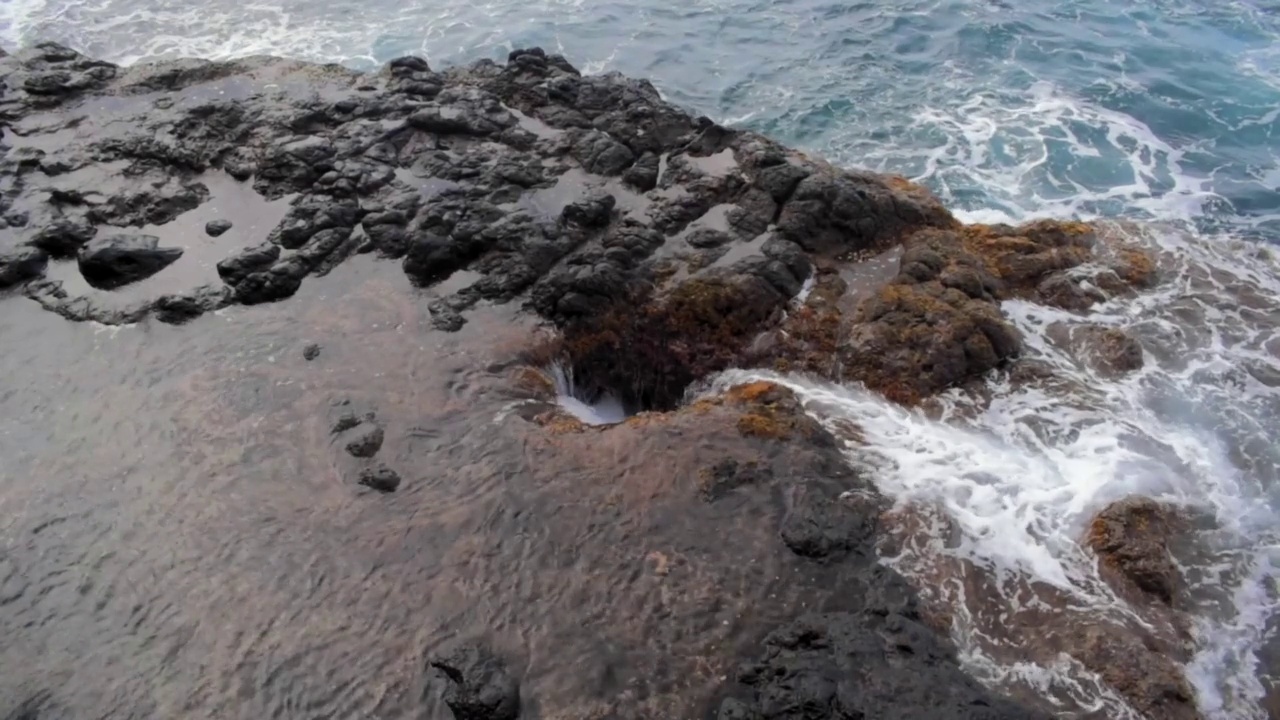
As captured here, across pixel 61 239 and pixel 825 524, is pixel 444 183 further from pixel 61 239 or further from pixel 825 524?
pixel 825 524

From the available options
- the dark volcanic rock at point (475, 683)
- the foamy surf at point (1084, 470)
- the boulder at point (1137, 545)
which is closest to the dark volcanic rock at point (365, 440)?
the dark volcanic rock at point (475, 683)

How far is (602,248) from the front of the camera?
16562 millimetres

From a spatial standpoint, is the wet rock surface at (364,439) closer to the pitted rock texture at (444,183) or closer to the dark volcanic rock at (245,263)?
the pitted rock texture at (444,183)

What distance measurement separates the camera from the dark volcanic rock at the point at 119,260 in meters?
16.4

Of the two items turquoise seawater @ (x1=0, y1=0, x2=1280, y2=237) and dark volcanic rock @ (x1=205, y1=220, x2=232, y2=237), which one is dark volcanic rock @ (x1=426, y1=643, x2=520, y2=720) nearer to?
dark volcanic rock @ (x1=205, y1=220, x2=232, y2=237)

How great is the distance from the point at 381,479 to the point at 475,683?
388 centimetres

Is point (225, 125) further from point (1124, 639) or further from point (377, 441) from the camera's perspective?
point (1124, 639)

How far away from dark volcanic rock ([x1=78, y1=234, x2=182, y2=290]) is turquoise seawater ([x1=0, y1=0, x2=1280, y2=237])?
1417 centimetres

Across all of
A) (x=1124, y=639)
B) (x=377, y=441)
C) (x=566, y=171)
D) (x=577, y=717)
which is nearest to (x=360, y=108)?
(x=566, y=171)

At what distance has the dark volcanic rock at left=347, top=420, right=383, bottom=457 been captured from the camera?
13.3m

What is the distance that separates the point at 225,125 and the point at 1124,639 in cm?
2068

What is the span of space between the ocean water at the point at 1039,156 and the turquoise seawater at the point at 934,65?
0.10m

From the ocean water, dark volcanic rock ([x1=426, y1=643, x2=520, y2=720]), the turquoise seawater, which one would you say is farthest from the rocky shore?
the turquoise seawater

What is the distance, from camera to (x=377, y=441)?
13406 millimetres
